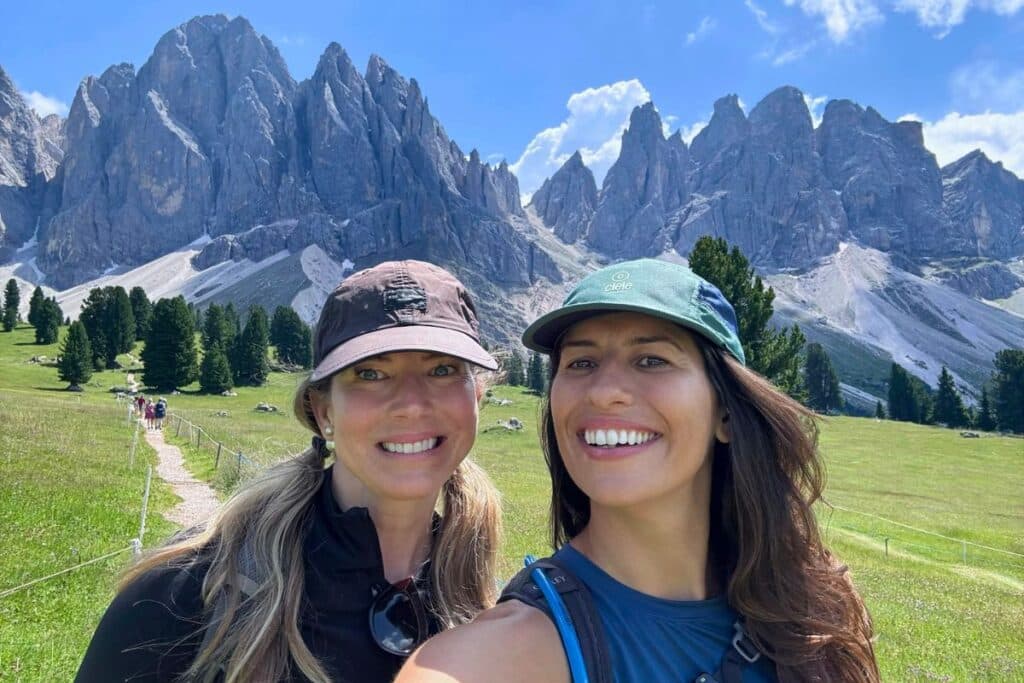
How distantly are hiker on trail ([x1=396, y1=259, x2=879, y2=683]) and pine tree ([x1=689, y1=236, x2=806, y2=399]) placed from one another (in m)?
26.9

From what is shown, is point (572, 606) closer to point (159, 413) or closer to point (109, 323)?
point (159, 413)

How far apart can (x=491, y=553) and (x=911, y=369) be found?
220 metres

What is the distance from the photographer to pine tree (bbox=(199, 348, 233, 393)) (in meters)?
62.0

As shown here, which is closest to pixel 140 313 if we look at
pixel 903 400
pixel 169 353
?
pixel 169 353

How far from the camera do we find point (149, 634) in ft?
7.90

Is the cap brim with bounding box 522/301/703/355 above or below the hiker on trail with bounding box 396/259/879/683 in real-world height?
above

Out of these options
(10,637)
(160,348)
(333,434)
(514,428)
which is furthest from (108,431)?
(160,348)

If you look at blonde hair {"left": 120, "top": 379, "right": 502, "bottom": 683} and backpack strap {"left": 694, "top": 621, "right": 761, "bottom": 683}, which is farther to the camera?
blonde hair {"left": 120, "top": 379, "right": 502, "bottom": 683}

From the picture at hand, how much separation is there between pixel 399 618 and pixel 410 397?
99 centimetres

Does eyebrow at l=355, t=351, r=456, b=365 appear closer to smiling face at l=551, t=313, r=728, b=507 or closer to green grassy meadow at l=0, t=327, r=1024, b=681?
smiling face at l=551, t=313, r=728, b=507

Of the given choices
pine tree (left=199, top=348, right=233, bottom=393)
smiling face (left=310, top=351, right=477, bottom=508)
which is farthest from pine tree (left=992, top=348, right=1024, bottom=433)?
smiling face (left=310, top=351, right=477, bottom=508)

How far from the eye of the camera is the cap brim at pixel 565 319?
7.76ft

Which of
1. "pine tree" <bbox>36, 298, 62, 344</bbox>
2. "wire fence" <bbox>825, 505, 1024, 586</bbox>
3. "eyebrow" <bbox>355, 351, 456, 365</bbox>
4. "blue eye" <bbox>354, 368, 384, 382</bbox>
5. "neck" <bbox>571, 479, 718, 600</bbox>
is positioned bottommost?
"wire fence" <bbox>825, 505, 1024, 586</bbox>

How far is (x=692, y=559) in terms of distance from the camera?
104 inches
